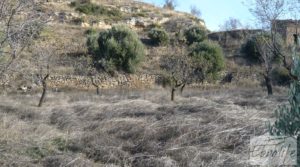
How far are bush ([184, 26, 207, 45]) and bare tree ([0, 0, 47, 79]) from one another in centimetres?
3061

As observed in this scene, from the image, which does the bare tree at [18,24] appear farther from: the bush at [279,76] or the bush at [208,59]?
the bush at [279,76]

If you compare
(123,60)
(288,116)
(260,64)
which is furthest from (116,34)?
(288,116)

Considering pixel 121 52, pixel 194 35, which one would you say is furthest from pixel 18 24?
pixel 194 35

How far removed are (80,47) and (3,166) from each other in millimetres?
27177

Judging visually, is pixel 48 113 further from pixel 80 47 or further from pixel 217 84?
pixel 80 47

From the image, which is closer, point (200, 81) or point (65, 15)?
point (200, 81)

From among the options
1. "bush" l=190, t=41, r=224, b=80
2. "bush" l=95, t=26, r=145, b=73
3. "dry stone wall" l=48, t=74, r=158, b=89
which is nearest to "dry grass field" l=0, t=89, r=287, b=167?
"dry stone wall" l=48, t=74, r=158, b=89

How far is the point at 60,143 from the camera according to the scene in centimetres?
876

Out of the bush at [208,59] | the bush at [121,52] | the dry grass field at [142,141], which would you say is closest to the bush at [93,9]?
the bush at [121,52]

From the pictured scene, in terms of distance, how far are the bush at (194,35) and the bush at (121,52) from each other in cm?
726

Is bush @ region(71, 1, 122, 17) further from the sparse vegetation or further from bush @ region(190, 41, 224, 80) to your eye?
the sparse vegetation

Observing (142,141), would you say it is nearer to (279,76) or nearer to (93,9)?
(279,76)

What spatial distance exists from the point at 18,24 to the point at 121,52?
2353 cm

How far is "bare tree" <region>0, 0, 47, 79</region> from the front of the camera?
6.96m
